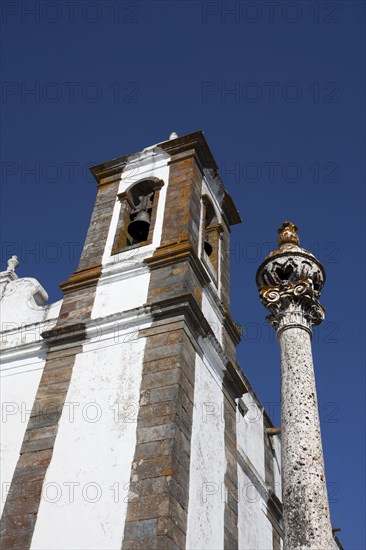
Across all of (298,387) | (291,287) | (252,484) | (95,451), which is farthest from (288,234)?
(252,484)

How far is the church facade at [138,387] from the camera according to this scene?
727cm

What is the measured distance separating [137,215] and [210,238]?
1.40m

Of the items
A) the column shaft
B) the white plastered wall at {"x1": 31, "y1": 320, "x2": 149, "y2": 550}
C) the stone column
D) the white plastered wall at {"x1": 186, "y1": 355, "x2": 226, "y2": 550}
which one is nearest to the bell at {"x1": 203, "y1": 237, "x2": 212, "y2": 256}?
the white plastered wall at {"x1": 186, "y1": 355, "x2": 226, "y2": 550}

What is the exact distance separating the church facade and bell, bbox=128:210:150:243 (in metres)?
0.02

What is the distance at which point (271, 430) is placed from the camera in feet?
43.4

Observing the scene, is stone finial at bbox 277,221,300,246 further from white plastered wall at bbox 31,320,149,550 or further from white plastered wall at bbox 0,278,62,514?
white plastered wall at bbox 0,278,62,514

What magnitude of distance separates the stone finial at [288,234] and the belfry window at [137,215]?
2634 millimetres

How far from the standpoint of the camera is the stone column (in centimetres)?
577

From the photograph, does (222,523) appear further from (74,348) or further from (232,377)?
(74,348)

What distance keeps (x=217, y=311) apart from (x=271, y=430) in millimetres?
3845

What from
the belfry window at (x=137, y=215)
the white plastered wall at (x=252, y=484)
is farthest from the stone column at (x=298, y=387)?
the white plastered wall at (x=252, y=484)

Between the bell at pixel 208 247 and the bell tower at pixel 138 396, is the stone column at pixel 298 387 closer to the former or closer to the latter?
the bell tower at pixel 138 396

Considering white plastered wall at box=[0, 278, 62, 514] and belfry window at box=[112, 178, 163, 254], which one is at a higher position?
belfry window at box=[112, 178, 163, 254]

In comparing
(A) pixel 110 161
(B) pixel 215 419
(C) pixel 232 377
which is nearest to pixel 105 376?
(B) pixel 215 419
